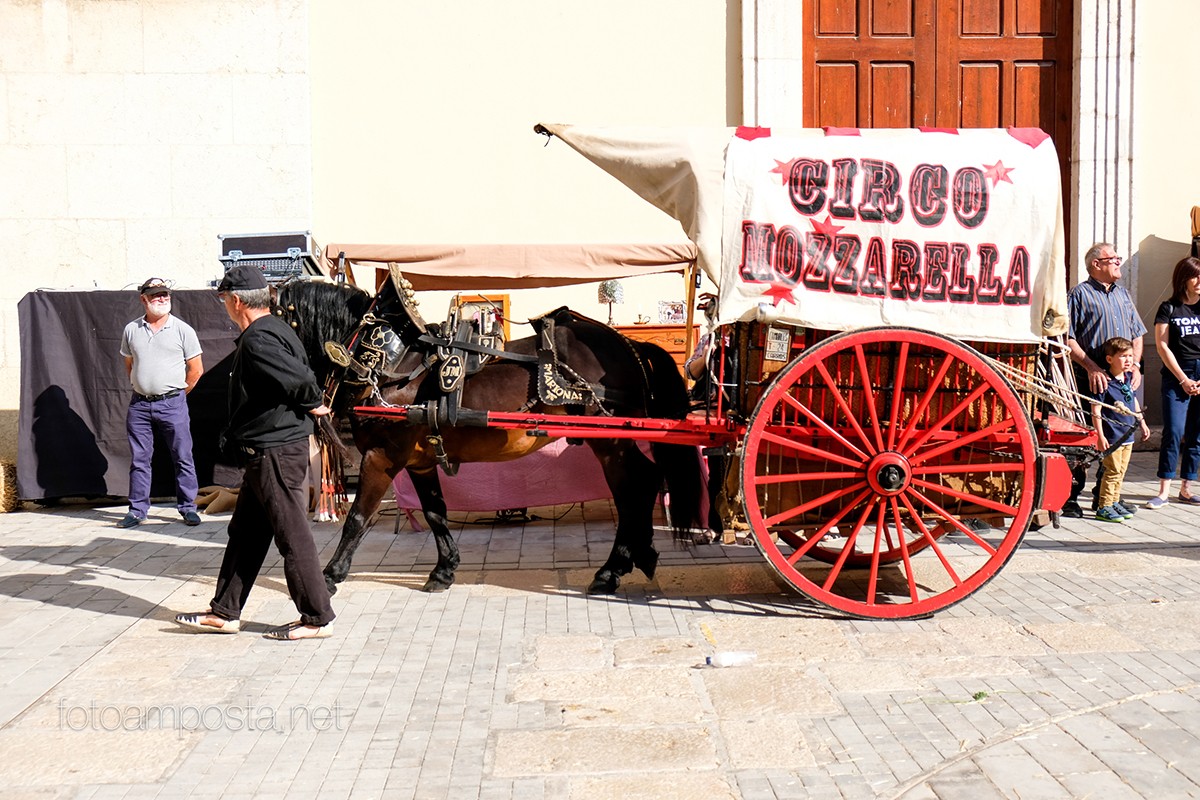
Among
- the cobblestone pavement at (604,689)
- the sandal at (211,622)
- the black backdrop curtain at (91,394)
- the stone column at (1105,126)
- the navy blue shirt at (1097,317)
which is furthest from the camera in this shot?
the stone column at (1105,126)

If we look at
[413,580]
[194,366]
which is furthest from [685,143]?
[194,366]

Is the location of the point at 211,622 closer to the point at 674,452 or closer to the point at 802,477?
the point at 674,452

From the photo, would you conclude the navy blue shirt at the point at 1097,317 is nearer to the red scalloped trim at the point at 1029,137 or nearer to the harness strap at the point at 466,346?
the red scalloped trim at the point at 1029,137

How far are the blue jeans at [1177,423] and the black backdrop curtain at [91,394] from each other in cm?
693

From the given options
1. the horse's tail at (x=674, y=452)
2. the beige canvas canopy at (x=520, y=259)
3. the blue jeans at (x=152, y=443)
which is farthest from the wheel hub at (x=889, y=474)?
the blue jeans at (x=152, y=443)

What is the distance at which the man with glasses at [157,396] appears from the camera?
27.0 ft

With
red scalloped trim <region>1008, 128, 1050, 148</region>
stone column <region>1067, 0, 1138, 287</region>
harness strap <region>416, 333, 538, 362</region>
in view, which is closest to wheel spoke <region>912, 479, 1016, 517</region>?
red scalloped trim <region>1008, 128, 1050, 148</region>

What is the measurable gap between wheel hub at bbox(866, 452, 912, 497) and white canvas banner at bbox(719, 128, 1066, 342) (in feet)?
2.03

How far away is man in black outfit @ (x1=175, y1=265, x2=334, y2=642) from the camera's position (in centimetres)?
511

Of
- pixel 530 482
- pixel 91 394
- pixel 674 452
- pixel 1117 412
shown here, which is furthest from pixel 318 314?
pixel 1117 412

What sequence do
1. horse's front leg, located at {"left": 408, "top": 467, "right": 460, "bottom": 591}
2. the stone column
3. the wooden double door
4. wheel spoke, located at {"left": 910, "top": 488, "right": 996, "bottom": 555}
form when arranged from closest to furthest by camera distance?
wheel spoke, located at {"left": 910, "top": 488, "right": 996, "bottom": 555} → horse's front leg, located at {"left": 408, "top": 467, "right": 460, "bottom": 591} → the stone column → the wooden double door

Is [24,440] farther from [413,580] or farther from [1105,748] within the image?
[1105,748]

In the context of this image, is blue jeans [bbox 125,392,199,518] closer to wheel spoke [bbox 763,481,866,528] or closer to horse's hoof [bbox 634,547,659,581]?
horse's hoof [bbox 634,547,659,581]

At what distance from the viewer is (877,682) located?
4.47 metres
